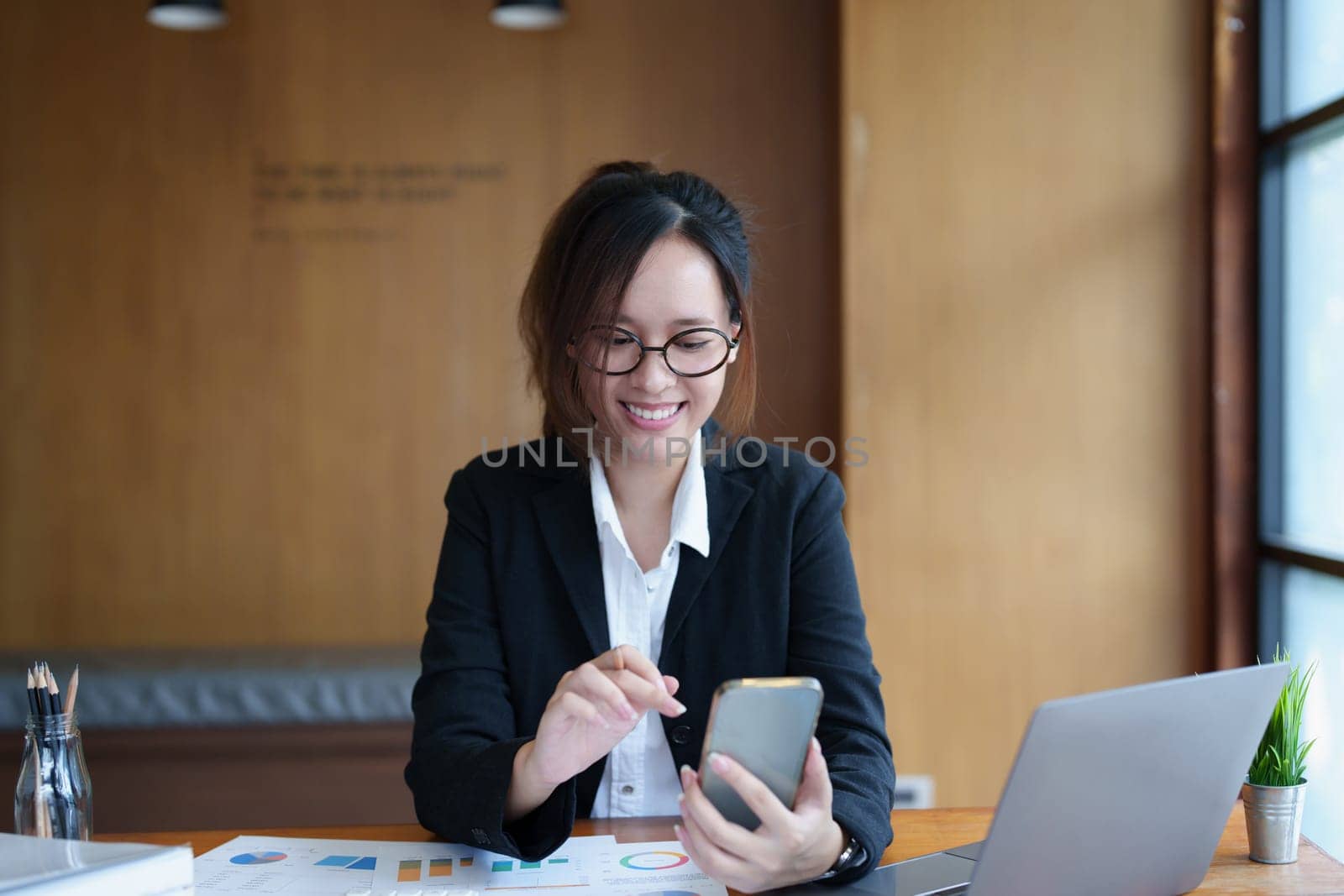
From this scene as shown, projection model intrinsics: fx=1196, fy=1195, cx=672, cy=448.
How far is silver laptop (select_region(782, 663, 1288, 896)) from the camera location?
963 mm

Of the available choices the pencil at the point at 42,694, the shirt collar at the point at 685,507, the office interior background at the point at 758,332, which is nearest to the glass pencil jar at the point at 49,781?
the pencil at the point at 42,694

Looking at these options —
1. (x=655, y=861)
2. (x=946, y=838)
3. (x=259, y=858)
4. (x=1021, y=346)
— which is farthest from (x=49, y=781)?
(x=1021, y=346)

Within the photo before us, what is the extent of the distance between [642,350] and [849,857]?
0.64 m

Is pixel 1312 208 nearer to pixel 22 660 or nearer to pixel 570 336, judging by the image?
pixel 570 336

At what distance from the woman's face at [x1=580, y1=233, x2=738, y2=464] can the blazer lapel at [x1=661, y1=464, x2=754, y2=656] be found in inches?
4.0

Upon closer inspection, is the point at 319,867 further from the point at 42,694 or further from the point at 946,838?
the point at 946,838

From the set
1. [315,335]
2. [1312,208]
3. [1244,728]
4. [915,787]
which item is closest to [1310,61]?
[1312,208]

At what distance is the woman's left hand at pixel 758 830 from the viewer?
105cm

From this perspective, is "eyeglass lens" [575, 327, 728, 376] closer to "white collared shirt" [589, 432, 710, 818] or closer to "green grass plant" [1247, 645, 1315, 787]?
"white collared shirt" [589, 432, 710, 818]

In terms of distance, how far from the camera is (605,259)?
4.82 feet

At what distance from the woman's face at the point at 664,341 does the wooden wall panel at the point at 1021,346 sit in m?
1.60

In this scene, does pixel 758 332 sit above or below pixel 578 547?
above

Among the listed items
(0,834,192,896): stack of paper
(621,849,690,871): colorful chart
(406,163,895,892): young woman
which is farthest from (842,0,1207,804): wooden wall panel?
(0,834,192,896): stack of paper

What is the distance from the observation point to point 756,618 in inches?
62.0
